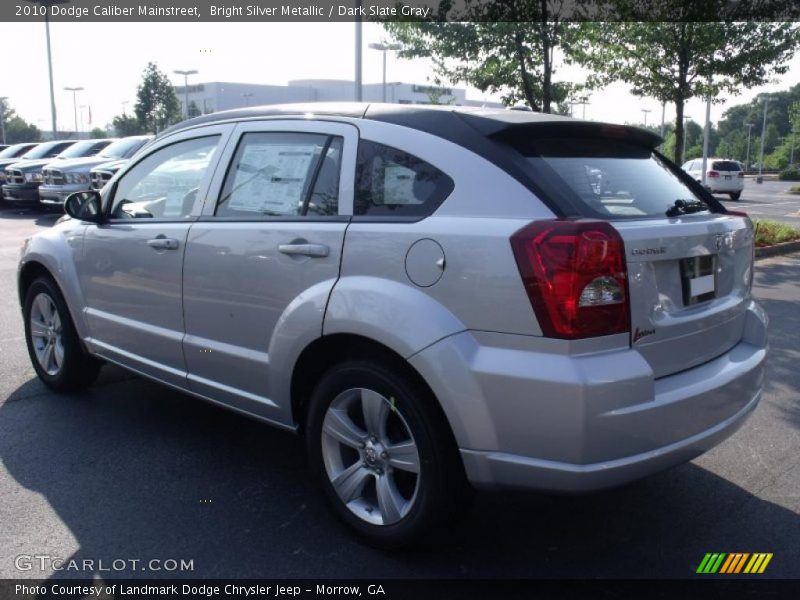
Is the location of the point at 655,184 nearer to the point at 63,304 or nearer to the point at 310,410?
the point at 310,410

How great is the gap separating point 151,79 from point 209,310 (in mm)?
51064

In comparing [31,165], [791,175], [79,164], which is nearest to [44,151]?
[31,165]

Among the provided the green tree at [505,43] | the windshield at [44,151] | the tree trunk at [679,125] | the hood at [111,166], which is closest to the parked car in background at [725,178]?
the tree trunk at [679,125]

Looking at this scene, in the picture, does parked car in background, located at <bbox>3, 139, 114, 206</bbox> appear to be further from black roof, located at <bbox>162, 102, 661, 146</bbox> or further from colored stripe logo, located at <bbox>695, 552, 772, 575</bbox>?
colored stripe logo, located at <bbox>695, 552, 772, 575</bbox>

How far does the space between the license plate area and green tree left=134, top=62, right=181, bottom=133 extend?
51726mm

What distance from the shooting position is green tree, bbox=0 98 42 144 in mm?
96250

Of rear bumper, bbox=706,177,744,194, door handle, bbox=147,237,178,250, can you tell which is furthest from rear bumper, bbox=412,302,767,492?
rear bumper, bbox=706,177,744,194

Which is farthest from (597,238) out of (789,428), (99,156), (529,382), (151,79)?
(151,79)

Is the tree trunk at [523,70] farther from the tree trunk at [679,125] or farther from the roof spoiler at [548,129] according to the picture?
the roof spoiler at [548,129]

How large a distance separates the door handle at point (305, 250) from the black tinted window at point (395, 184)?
0.22 meters

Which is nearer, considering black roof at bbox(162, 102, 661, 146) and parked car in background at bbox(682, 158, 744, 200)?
black roof at bbox(162, 102, 661, 146)

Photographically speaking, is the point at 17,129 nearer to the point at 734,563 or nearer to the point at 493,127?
the point at 493,127

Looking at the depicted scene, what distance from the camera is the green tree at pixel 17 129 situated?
96.2 meters

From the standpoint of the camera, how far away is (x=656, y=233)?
9.39 ft
